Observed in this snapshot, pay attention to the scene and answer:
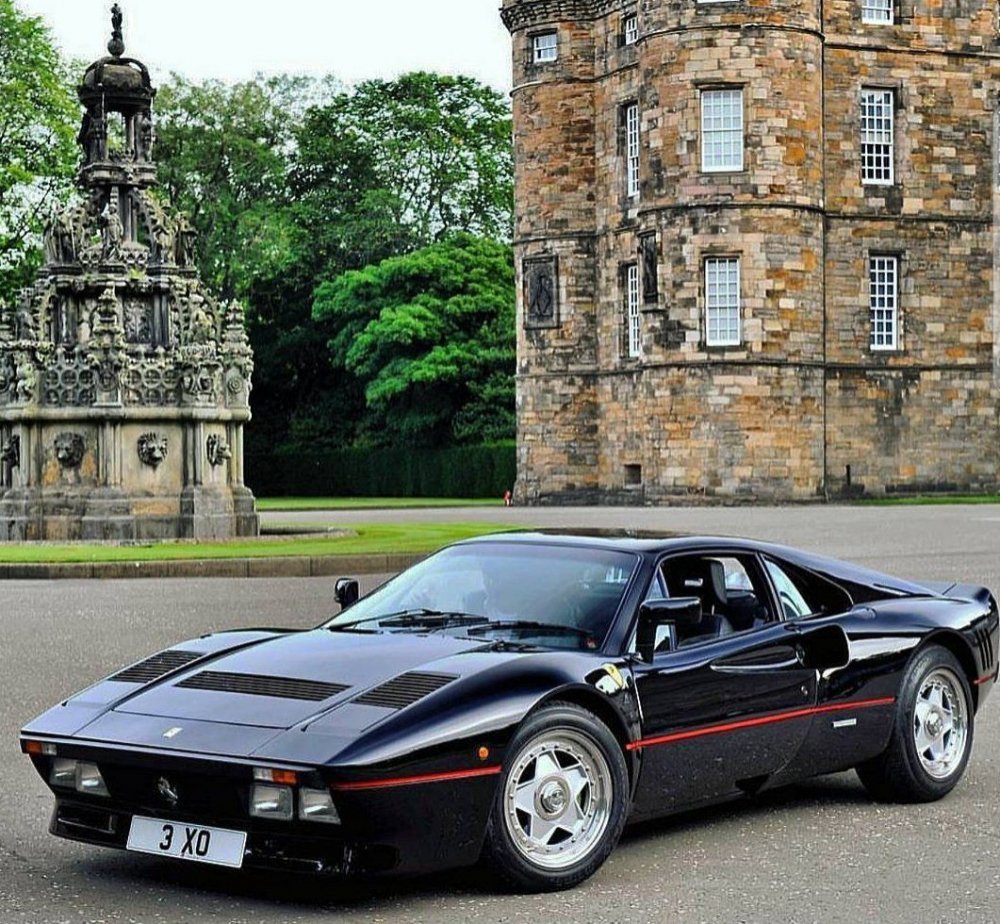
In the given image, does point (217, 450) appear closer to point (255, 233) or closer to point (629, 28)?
point (629, 28)

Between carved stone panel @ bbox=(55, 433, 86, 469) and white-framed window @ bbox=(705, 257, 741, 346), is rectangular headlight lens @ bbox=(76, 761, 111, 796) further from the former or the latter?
white-framed window @ bbox=(705, 257, 741, 346)

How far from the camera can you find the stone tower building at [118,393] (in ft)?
95.2

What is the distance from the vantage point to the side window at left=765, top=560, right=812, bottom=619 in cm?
833

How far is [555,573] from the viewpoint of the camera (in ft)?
25.9

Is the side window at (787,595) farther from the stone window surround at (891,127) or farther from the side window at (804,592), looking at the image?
the stone window surround at (891,127)

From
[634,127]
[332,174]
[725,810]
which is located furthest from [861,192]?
[725,810]

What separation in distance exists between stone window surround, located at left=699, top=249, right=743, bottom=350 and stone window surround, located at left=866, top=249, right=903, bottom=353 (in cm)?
522

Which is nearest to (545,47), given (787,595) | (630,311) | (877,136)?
(630,311)

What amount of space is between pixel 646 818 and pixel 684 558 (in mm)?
1204

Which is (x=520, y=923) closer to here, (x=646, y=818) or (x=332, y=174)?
(x=646, y=818)

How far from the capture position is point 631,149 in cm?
5644

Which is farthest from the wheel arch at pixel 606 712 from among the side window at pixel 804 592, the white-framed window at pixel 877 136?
the white-framed window at pixel 877 136

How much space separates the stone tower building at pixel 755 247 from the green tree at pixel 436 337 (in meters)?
8.49

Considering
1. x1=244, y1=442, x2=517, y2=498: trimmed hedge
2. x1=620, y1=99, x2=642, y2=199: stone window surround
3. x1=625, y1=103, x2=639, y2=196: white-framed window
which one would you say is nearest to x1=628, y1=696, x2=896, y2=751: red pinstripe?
x1=620, y1=99, x2=642, y2=199: stone window surround
